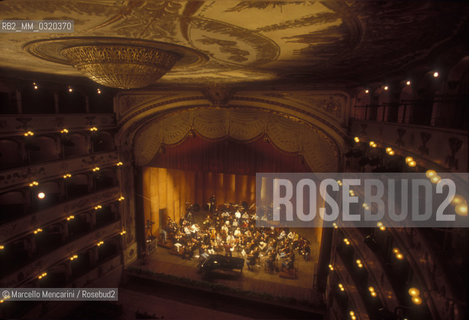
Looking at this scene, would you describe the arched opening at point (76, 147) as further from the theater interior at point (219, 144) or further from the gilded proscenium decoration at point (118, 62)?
the gilded proscenium decoration at point (118, 62)

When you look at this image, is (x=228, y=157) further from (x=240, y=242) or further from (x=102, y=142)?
(x=102, y=142)

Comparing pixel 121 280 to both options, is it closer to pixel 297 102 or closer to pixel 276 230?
pixel 276 230

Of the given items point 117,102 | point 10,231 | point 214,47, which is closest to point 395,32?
point 214,47

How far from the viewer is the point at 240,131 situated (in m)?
12.5

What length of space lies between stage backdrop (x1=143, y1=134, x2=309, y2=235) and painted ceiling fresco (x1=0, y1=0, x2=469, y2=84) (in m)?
7.56

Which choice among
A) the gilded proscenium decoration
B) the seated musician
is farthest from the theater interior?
the seated musician

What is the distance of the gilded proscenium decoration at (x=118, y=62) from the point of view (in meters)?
4.43

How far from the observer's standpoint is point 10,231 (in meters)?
9.21

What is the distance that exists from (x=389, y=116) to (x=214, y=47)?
6.02 metres

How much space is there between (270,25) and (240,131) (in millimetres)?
8905

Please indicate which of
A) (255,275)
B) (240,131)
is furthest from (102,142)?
(255,275)

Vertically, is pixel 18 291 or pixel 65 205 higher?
pixel 65 205

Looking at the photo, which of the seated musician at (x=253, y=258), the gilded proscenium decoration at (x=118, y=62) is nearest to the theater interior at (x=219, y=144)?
the gilded proscenium decoration at (x=118, y=62)

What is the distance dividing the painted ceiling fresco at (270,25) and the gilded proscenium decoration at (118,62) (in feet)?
1.03
